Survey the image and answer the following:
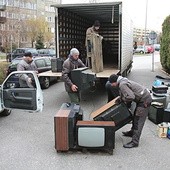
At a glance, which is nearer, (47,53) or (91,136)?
(91,136)

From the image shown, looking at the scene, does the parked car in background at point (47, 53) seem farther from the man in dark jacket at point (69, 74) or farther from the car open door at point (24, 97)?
the car open door at point (24, 97)

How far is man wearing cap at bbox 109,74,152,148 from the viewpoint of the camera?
5.32 m

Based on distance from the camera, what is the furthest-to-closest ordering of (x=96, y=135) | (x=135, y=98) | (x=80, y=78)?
(x=80, y=78) < (x=135, y=98) < (x=96, y=135)

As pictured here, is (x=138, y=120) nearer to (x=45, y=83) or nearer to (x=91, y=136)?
(x=91, y=136)

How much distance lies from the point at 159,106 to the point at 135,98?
6.06 feet

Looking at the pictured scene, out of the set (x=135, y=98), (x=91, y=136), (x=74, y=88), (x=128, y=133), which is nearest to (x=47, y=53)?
(x=74, y=88)

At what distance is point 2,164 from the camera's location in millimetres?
4887

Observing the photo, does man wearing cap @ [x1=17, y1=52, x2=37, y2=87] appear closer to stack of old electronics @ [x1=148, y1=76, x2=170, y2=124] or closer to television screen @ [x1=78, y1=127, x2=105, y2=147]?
television screen @ [x1=78, y1=127, x2=105, y2=147]

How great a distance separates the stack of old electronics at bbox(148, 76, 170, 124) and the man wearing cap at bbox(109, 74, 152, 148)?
5.00 ft

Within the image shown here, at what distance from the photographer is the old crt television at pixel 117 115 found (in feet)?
18.3

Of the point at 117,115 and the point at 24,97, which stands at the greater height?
the point at 24,97

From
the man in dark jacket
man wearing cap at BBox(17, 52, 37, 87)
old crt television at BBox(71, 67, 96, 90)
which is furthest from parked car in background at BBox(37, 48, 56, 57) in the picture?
old crt television at BBox(71, 67, 96, 90)

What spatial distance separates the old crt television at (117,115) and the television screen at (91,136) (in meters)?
0.61

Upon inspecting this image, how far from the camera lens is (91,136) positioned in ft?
16.7
